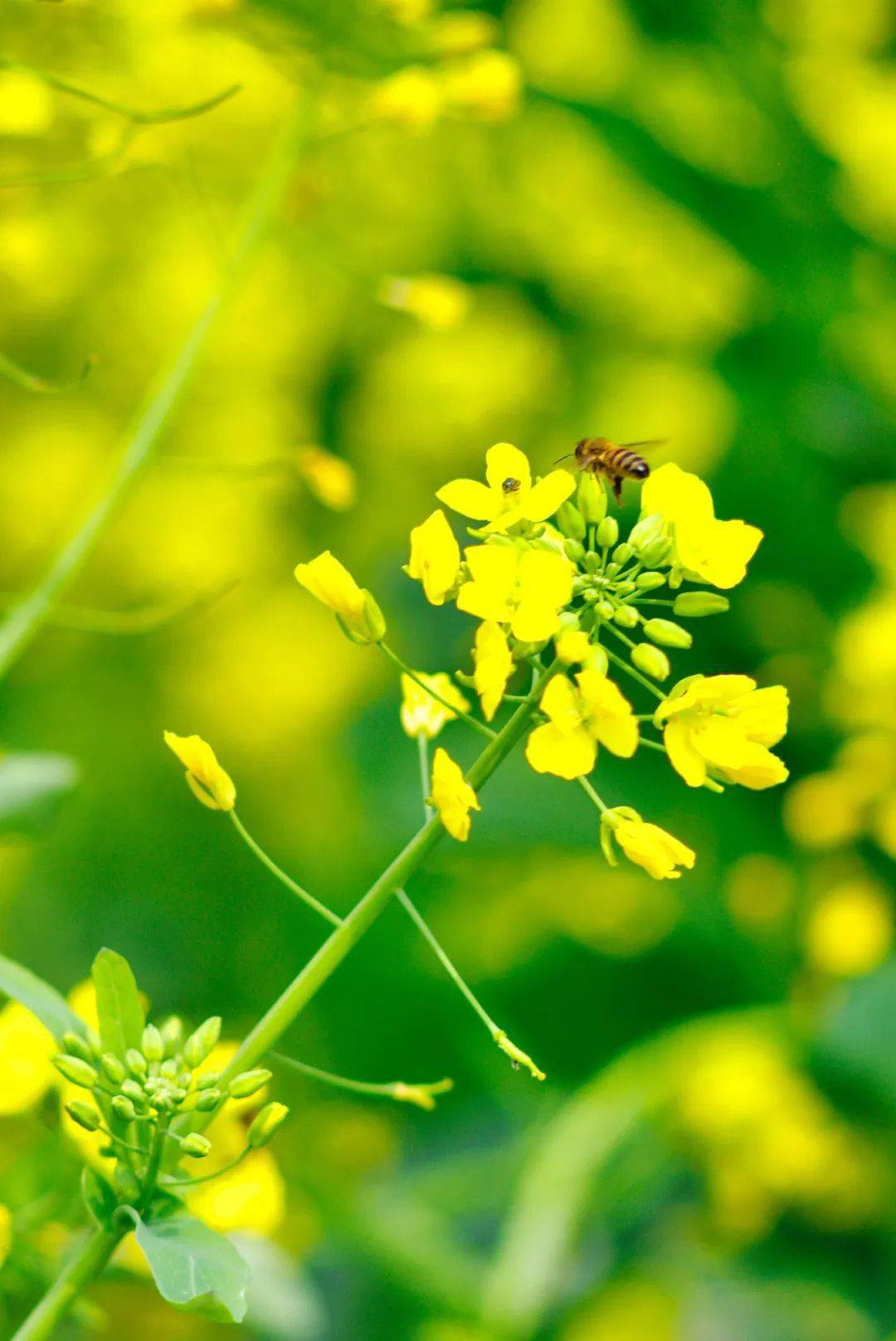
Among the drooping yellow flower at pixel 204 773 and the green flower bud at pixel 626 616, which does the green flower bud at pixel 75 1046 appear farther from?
the green flower bud at pixel 626 616

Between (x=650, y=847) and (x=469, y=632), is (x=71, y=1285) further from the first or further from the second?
(x=469, y=632)

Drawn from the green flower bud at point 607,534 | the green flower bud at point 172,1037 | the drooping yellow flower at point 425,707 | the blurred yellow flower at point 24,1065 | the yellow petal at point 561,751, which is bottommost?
the blurred yellow flower at point 24,1065

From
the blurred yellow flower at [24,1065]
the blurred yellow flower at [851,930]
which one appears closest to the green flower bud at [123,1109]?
the blurred yellow flower at [24,1065]

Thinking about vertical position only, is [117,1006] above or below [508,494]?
below

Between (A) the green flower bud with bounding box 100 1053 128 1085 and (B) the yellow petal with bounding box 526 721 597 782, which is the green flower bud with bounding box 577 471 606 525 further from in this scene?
(A) the green flower bud with bounding box 100 1053 128 1085

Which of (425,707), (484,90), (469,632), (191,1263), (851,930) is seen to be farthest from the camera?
(469,632)

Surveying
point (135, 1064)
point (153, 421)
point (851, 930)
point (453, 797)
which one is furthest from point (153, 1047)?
point (851, 930)

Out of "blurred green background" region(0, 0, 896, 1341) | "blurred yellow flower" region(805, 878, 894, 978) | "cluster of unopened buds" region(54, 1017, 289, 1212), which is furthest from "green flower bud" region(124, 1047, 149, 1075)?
"blurred yellow flower" region(805, 878, 894, 978)
